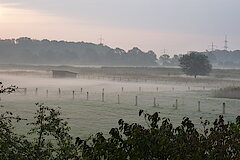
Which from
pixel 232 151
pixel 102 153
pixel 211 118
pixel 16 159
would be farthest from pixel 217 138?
pixel 211 118

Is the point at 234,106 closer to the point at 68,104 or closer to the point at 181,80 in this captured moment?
the point at 68,104

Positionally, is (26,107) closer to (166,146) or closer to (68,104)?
(68,104)

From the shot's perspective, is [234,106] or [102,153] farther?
[234,106]

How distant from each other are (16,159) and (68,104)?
97.9 ft

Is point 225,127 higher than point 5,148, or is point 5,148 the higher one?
point 225,127

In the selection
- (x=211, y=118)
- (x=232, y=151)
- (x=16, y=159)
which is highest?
(x=232, y=151)

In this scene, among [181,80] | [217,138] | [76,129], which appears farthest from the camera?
[181,80]

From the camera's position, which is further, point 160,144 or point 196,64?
point 196,64

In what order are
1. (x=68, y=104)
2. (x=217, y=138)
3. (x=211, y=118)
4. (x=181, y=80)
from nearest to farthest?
(x=217, y=138)
(x=211, y=118)
(x=68, y=104)
(x=181, y=80)

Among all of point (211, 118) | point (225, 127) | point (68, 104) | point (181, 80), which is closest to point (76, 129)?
point (211, 118)

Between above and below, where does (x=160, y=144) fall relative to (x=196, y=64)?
Result: below

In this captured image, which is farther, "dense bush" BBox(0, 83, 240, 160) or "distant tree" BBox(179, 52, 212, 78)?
"distant tree" BBox(179, 52, 212, 78)

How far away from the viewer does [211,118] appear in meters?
29.1

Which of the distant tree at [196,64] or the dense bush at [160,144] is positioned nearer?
the dense bush at [160,144]
